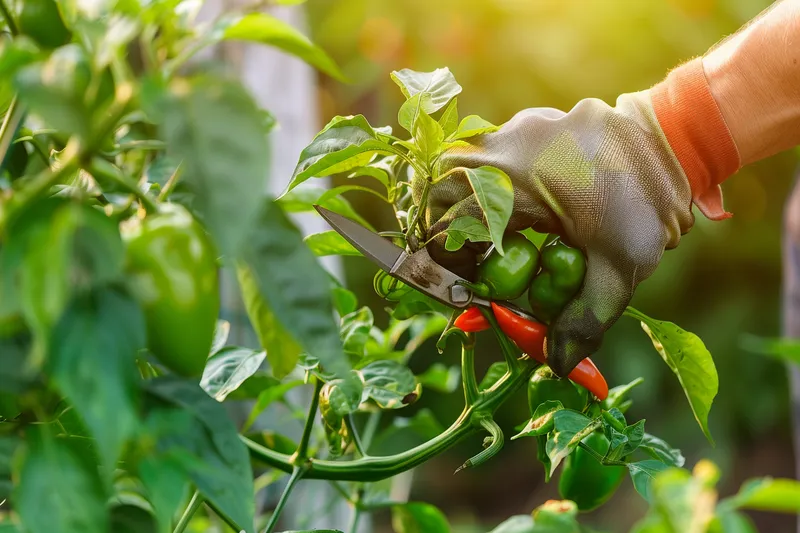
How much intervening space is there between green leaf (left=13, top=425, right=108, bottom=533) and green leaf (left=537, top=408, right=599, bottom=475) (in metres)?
0.28

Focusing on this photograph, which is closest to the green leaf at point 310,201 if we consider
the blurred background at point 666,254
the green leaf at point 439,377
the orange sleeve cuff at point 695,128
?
the green leaf at point 439,377

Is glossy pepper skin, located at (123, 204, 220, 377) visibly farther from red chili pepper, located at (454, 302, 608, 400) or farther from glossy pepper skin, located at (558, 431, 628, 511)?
glossy pepper skin, located at (558, 431, 628, 511)

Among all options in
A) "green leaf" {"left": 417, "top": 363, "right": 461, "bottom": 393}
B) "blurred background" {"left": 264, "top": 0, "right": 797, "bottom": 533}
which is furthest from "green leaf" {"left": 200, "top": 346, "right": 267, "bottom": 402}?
"blurred background" {"left": 264, "top": 0, "right": 797, "bottom": 533}

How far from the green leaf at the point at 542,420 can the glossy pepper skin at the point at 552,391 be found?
48mm

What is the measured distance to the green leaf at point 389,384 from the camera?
65cm

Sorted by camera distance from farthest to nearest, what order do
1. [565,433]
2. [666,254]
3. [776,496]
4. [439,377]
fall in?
1. [666,254]
2. [439,377]
3. [565,433]
4. [776,496]

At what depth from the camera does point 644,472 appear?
0.55m

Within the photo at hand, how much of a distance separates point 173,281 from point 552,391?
371 mm

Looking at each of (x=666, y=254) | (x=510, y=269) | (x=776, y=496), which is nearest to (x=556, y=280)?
(x=510, y=269)

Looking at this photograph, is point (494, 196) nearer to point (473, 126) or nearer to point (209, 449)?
point (473, 126)

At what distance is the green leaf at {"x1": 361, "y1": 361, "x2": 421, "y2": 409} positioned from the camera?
645 millimetres

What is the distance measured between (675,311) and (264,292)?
10.4ft

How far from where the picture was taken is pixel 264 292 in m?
0.38

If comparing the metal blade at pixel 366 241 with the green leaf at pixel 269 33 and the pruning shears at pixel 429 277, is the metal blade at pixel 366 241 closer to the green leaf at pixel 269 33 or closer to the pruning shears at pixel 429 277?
the pruning shears at pixel 429 277
